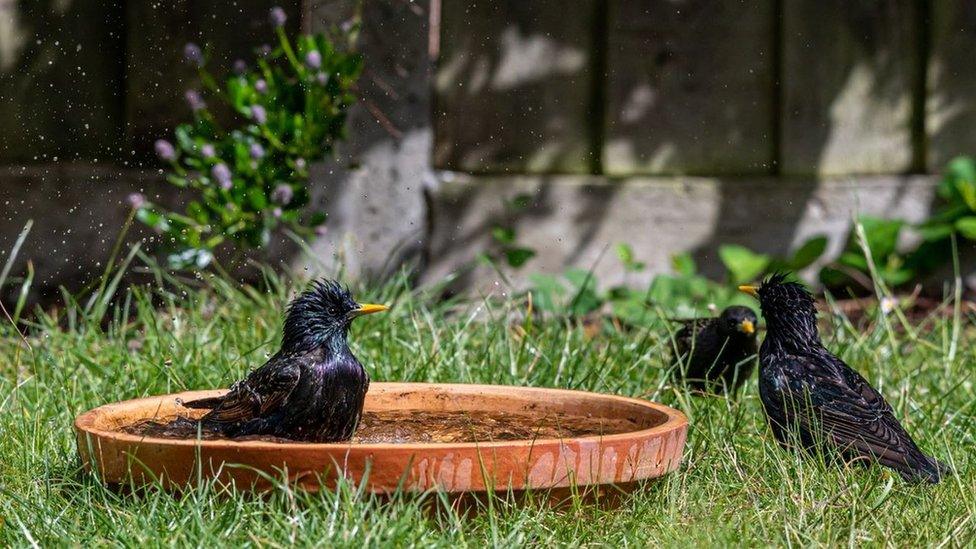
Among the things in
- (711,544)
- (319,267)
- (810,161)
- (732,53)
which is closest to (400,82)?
(319,267)

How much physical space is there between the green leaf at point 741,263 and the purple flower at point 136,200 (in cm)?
255

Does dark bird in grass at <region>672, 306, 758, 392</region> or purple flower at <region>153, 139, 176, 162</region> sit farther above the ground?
purple flower at <region>153, 139, 176, 162</region>

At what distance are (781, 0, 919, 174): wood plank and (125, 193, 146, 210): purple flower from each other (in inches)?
116

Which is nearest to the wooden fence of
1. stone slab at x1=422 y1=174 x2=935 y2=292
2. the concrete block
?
stone slab at x1=422 y1=174 x2=935 y2=292

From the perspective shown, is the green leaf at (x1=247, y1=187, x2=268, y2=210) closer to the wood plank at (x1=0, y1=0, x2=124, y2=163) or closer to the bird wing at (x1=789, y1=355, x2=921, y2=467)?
the wood plank at (x1=0, y1=0, x2=124, y2=163)

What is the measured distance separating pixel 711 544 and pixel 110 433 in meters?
1.29

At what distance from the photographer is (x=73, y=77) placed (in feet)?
19.4

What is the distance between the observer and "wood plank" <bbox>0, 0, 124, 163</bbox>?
229 inches

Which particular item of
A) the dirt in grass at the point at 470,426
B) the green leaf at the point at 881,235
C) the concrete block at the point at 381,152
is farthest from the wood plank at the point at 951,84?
the dirt in grass at the point at 470,426

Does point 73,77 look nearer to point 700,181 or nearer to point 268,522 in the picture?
point 700,181

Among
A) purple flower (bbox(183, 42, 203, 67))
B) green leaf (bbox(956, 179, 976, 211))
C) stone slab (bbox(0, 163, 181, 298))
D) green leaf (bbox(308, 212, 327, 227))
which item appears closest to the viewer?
purple flower (bbox(183, 42, 203, 67))

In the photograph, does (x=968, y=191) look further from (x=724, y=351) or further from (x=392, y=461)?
(x=392, y=461)

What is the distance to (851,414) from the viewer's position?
372cm

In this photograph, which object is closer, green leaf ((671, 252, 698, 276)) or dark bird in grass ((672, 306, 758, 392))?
dark bird in grass ((672, 306, 758, 392))
